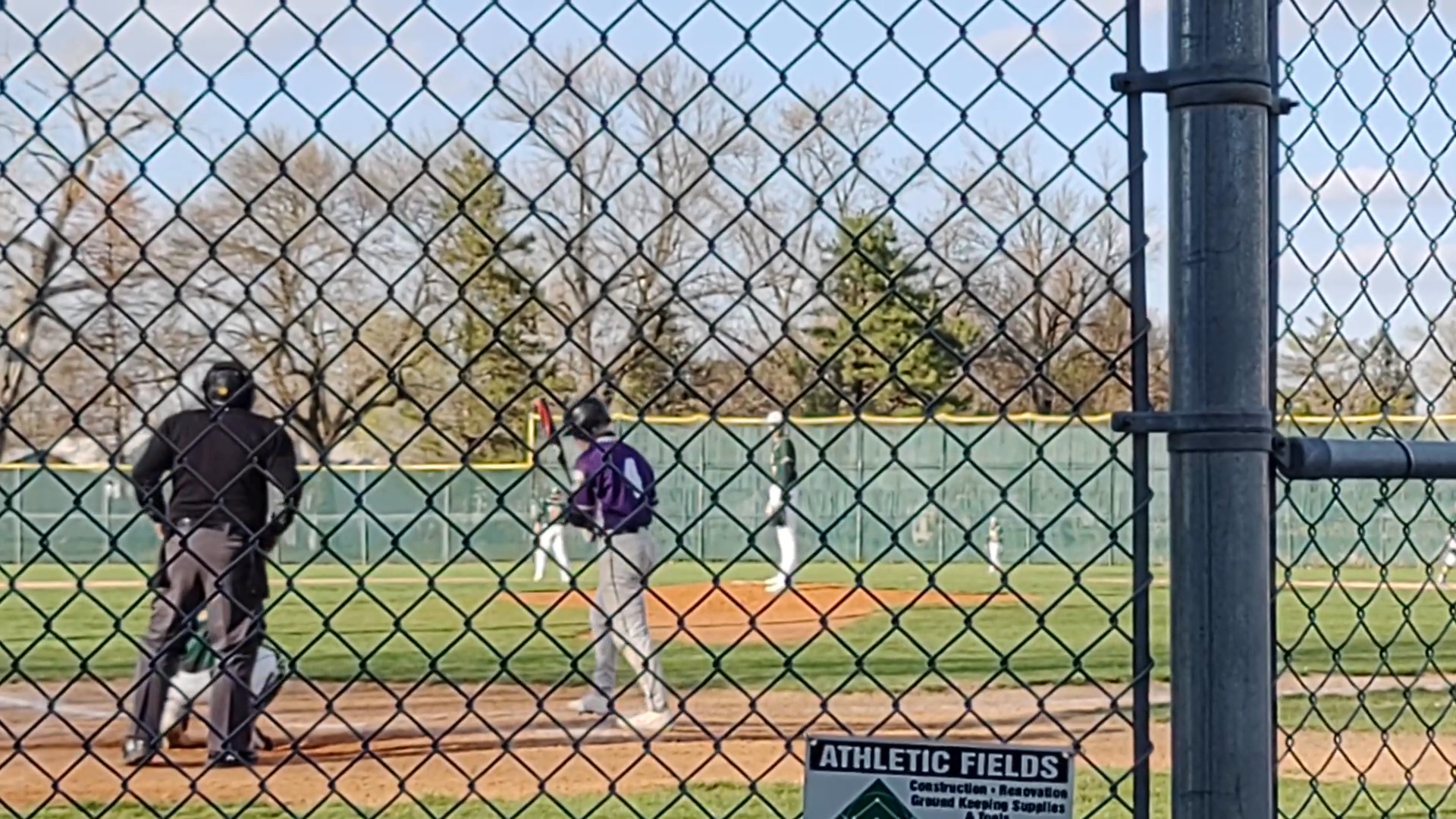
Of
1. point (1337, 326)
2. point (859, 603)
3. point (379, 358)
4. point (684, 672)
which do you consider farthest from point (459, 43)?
point (859, 603)

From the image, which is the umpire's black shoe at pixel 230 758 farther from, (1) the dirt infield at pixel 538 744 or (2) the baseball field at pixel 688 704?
(1) the dirt infield at pixel 538 744

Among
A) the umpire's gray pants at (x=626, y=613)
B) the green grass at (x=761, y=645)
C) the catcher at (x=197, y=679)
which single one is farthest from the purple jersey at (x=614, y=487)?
the catcher at (x=197, y=679)

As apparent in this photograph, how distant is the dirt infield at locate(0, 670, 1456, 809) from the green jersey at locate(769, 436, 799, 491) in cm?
94

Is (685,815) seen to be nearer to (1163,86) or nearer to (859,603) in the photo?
(1163,86)

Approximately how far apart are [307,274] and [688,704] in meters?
4.27

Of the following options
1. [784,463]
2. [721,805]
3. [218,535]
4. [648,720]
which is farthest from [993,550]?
[648,720]

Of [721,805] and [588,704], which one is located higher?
[588,704]

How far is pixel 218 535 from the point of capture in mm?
6793

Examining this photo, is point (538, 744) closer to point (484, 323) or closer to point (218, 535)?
point (218, 535)

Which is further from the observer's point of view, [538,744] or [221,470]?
[538,744]

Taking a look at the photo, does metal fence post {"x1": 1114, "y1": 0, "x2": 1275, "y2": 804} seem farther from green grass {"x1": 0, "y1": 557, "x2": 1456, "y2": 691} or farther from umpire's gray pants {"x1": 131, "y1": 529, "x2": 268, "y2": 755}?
green grass {"x1": 0, "y1": 557, "x2": 1456, "y2": 691}

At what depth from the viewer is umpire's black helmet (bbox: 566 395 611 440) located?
283 centimetres

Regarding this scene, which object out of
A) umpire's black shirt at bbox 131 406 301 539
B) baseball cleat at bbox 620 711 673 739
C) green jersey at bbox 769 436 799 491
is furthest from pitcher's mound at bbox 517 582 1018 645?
umpire's black shirt at bbox 131 406 301 539

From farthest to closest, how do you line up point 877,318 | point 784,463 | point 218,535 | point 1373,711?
point 1373,711, point 218,535, point 784,463, point 877,318
